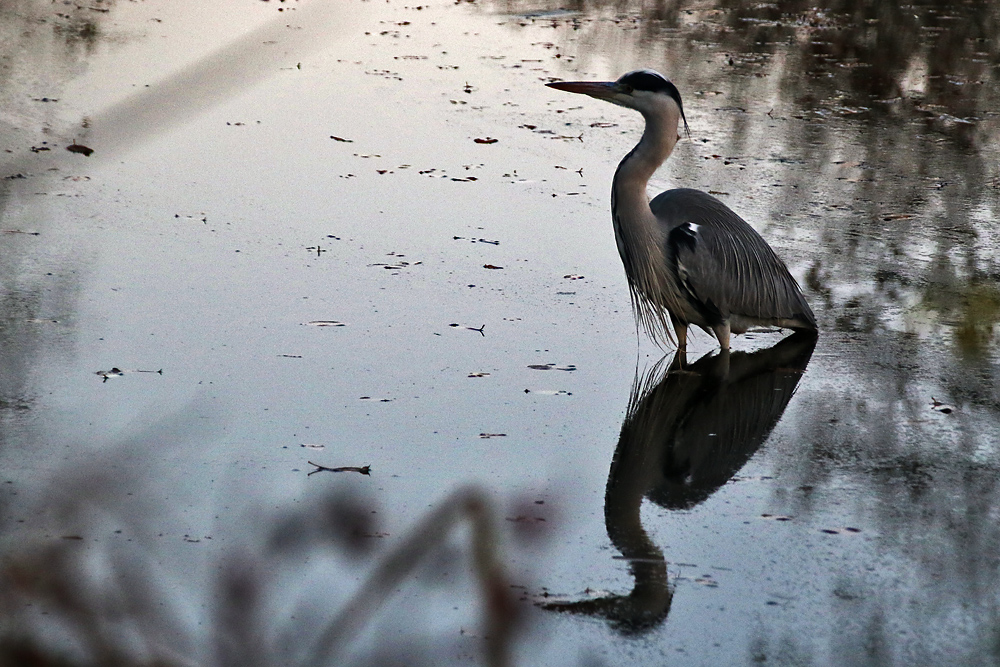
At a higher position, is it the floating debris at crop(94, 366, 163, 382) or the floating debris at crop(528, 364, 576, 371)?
the floating debris at crop(94, 366, 163, 382)

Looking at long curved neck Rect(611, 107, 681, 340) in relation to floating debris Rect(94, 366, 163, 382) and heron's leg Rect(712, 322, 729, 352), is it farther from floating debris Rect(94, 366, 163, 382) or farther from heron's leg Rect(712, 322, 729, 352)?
floating debris Rect(94, 366, 163, 382)

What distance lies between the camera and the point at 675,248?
597cm

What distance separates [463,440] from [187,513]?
117cm

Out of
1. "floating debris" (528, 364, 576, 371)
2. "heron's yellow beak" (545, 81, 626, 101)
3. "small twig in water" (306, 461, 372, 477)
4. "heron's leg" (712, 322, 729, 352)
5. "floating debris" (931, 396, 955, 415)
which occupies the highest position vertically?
"heron's yellow beak" (545, 81, 626, 101)

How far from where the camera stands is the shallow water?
145 inches

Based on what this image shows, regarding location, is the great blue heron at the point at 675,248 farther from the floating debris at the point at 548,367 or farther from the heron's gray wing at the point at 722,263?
the floating debris at the point at 548,367

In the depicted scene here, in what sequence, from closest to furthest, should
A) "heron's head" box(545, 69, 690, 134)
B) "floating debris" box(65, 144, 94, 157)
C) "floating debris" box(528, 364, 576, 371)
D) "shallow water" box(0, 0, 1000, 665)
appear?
"floating debris" box(65, 144, 94, 157)
"shallow water" box(0, 0, 1000, 665)
"floating debris" box(528, 364, 576, 371)
"heron's head" box(545, 69, 690, 134)

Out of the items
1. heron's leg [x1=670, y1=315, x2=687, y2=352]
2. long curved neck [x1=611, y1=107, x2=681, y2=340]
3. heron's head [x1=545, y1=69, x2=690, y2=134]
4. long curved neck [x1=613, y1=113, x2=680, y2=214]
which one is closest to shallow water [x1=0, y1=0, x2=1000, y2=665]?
heron's leg [x1=670, y1=315, x2=687, y2=352]

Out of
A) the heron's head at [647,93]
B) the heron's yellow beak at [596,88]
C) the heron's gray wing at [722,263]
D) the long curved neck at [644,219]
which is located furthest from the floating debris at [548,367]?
the heron's yellow beak at [596,88]

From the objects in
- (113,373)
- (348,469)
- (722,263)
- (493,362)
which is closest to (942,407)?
(722,263)

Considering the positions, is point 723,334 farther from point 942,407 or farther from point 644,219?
point 942,407

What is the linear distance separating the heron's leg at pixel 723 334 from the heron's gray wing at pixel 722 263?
0.04m

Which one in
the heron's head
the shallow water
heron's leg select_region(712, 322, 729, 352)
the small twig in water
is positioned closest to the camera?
the shallow water

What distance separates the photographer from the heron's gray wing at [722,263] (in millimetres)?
5965
